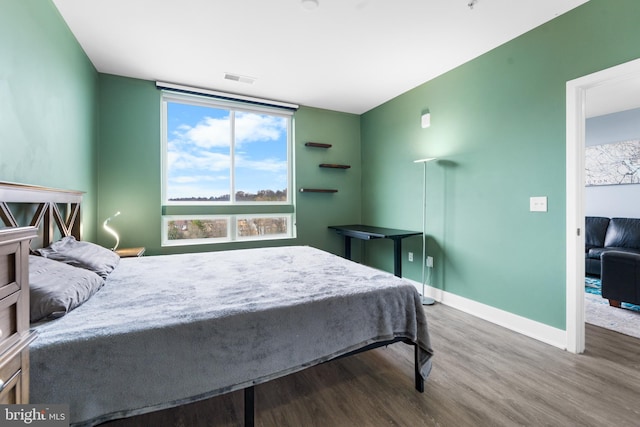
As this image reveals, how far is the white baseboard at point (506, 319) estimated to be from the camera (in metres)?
2.32

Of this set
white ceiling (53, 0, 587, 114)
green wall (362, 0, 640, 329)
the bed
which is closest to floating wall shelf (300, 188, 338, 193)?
green wall (362, 0, 640, 329)

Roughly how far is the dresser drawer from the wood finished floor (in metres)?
0.84

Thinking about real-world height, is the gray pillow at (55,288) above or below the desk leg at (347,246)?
above

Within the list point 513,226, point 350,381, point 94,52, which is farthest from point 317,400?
point 94,52

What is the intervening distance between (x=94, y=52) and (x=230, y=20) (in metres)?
1.56

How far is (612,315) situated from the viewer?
2854 mm

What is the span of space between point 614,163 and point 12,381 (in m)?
6.74

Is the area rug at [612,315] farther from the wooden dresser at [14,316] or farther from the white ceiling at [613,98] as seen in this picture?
the wooden dresser at [14,316]

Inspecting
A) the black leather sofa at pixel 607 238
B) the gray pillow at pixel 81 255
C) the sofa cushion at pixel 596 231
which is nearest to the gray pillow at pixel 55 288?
the gray pillow at pixel 81 255

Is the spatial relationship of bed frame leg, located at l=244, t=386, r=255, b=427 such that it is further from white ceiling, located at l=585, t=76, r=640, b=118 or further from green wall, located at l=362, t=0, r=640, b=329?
white ceiling, located at l=585, t=76, r=640, b=118

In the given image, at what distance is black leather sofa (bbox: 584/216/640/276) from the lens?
374 centimetres

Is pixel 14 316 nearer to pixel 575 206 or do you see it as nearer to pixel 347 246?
pixel 575 206

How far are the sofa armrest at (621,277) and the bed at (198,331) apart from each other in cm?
270

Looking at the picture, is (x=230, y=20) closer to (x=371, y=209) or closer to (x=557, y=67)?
(x=557, y=67)
